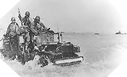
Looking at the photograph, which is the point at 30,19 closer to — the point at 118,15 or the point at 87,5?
the point at 87,5

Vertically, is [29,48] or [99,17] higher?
[99,17]

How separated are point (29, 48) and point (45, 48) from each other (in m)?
0.12

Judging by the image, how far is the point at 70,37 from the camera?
59.4 inches

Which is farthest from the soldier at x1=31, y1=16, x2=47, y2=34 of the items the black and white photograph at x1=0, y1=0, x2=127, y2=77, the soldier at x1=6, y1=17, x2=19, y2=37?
the soldier at x1=6, y1=17, x2=19, y2=37

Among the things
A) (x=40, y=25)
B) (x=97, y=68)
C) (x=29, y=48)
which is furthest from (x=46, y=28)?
(x=97, y=68)

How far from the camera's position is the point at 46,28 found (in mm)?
1597

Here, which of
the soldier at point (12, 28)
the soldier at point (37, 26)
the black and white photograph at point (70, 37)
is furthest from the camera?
the soldier at point (12, 28)

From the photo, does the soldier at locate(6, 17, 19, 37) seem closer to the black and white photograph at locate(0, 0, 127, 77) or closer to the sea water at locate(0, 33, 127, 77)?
the black and white photograph at locate(0, 0, 127, 77)

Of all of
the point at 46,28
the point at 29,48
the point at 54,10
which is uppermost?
the point at 54,10

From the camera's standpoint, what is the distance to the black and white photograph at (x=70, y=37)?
4.89 feet

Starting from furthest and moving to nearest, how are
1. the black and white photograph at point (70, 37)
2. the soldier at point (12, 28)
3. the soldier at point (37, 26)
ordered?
1. the soldier at point (12, 28)
2. the soldier at point (37, 26)
3. the black and white photograph at point (70, 37)

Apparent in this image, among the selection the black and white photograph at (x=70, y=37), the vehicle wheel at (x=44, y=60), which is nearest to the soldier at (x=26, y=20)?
the black and white photograph at (x=70, y=37)

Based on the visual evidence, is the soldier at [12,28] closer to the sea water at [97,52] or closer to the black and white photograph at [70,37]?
the black and white photograph at [70,37]

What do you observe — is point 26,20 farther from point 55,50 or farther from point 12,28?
point 55,50
